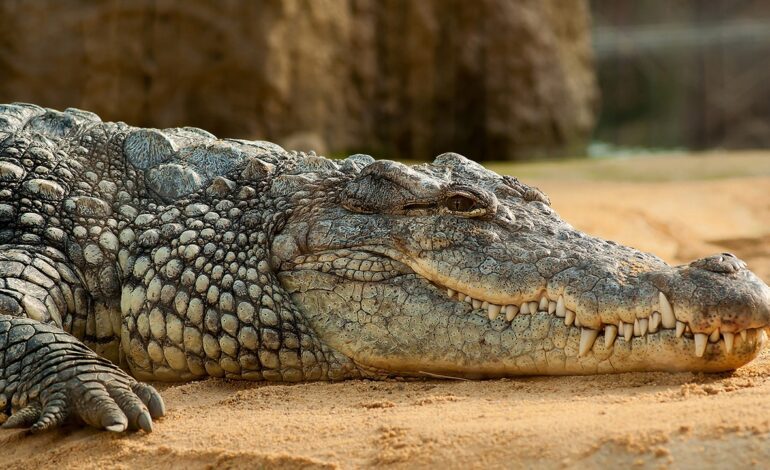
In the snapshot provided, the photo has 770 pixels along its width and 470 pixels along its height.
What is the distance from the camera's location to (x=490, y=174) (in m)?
3.97

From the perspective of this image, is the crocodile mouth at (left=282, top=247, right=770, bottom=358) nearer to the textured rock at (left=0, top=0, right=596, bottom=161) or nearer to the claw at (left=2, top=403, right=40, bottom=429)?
the claw at (left=2, top=403, right=40, bottom=429)

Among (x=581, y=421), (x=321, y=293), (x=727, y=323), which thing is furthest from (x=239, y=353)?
(x=727, y=323)

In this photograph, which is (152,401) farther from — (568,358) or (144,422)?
(568,358)

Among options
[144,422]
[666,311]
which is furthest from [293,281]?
[666,311]

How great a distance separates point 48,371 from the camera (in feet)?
10.9

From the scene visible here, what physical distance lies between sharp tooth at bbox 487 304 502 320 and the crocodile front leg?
3.81 ft

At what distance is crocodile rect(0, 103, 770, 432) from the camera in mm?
3250

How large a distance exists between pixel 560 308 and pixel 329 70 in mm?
8959

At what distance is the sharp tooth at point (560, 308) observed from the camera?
3.40 m

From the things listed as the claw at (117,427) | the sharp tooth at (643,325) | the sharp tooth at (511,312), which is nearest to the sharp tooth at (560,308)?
the sharp tooth at (511,312)

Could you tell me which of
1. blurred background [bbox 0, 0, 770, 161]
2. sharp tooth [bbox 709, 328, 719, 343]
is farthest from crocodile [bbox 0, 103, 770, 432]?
blurred background [bbox 0, 0, 770, 161]

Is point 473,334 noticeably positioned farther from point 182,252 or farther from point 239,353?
point 182,252

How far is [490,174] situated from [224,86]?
7.72m

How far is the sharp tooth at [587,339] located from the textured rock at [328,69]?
8.40 m
